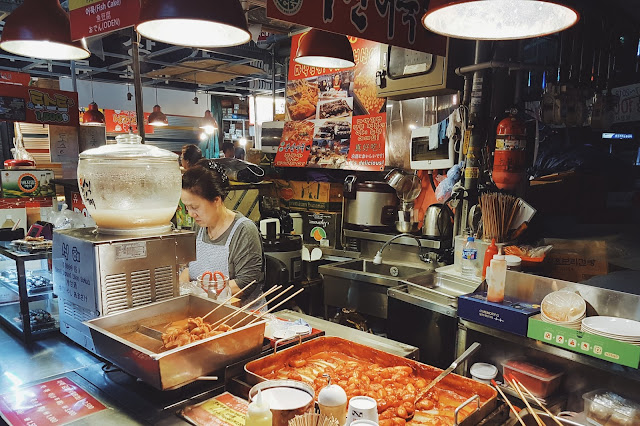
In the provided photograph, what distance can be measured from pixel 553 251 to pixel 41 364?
3120 millimetres

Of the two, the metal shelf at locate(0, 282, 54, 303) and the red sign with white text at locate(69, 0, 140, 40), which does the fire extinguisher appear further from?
the metal shelf at locate(0, 282, 54, 303)

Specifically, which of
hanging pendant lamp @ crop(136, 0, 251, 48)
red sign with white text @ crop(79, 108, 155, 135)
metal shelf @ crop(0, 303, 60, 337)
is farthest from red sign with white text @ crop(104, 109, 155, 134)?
hanging pendant lamp @ crop(136, 0, 251, 48)

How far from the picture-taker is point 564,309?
2289 mm

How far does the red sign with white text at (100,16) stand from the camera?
2.72 m

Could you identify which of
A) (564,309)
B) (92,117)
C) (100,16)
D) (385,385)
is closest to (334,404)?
(385,385)

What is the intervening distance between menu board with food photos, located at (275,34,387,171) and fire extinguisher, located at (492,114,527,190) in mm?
1770

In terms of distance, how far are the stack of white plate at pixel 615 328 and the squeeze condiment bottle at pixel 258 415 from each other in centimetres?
171

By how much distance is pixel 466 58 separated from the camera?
384cm

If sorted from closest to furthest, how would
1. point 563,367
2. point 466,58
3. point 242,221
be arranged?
point 563,367 → point 242,221 → point 466,58

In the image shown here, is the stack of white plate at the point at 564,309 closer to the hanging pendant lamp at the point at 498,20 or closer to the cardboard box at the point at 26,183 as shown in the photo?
the hanging pendant lamp at the point at 498,20

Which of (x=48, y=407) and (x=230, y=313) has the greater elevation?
(x=230, y=313)

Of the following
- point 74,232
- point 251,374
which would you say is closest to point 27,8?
point 74,232

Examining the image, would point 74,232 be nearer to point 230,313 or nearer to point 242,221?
point 230,313

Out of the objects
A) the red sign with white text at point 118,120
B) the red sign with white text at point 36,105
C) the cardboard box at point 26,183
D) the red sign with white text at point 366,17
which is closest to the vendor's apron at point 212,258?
the red sign with white text at point 366,17
